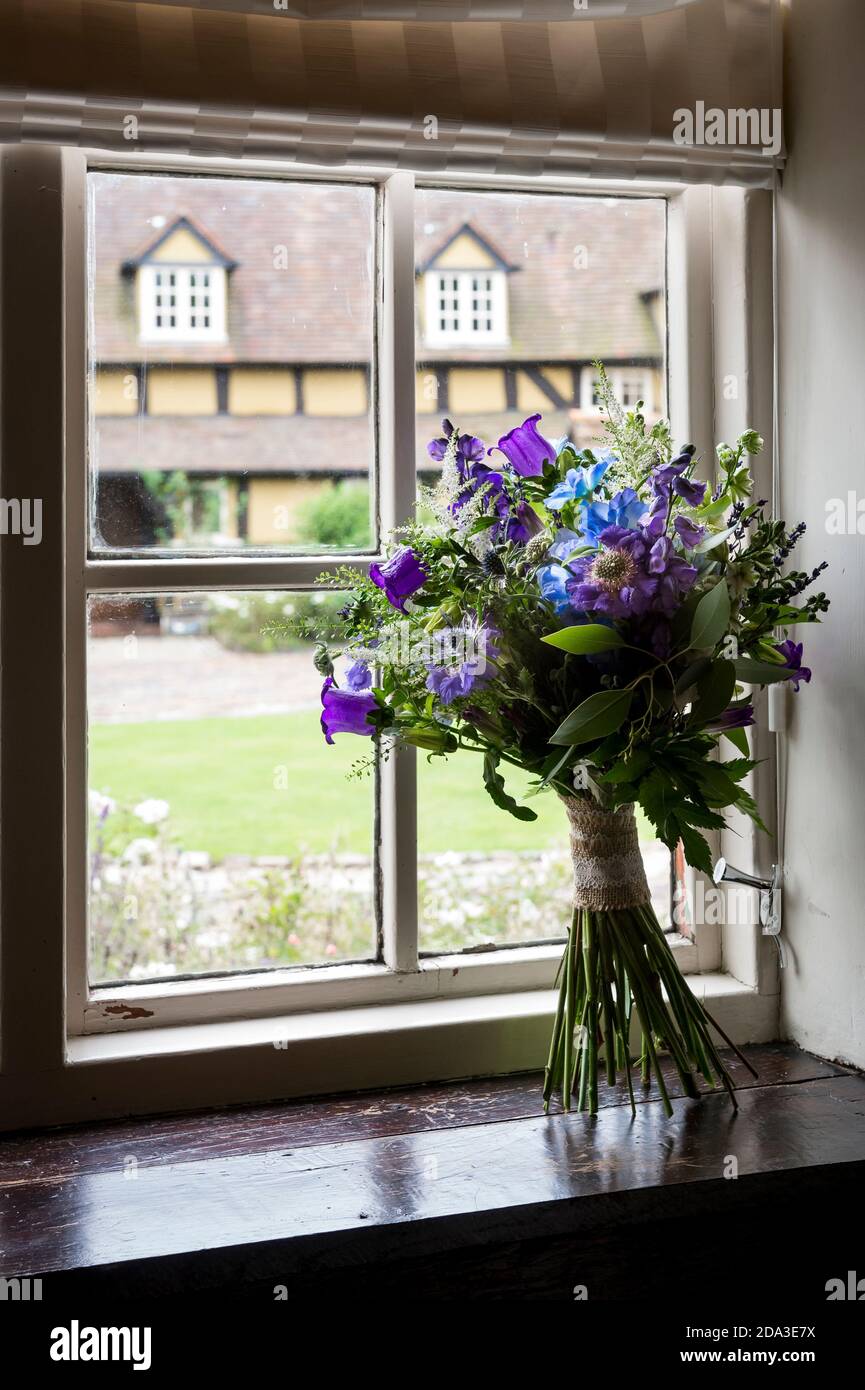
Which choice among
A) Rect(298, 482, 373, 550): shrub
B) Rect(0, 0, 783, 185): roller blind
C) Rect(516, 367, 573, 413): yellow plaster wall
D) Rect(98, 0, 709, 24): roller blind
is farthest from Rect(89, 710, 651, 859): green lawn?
Rect(98, 0, 709, 24): roller blind

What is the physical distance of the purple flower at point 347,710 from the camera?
4.23 ft

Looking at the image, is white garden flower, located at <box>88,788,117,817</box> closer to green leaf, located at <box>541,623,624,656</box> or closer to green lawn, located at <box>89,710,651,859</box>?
green lawn, located at <box>89,710,651,859</box>

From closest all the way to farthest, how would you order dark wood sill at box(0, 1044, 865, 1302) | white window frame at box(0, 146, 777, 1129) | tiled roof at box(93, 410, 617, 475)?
1. dark wood sill at box(0, 1044, 865, 1302)
2. white window frame at box(0, 146, 777, 1129)
3. tiled roof at box(93, 410, 617, 475)

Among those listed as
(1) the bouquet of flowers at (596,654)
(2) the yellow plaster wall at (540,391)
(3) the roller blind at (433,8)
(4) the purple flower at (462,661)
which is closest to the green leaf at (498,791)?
(1) the bouquet of flowers at (596,654)

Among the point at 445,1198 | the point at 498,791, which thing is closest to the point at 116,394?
the point at 498,791

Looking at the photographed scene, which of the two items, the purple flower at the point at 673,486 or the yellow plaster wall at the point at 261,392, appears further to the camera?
the yellow plaster wall at the point at 261,392

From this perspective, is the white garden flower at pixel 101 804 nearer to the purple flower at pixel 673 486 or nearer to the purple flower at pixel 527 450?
the purple flower at pixel 527 450

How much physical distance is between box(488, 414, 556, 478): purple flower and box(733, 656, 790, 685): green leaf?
28 cm

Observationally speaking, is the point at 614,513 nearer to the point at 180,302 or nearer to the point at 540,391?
the point at 540,391

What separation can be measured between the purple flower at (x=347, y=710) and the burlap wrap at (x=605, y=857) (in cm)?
23

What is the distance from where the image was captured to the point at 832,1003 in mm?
1533

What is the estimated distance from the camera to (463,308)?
62.8 inches

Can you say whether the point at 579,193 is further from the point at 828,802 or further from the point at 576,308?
the point at 828,802

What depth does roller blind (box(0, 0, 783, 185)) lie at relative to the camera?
131 centimetres
